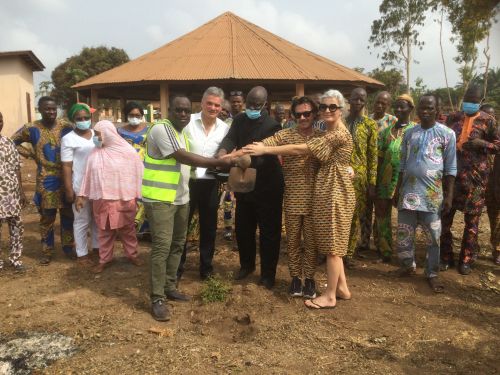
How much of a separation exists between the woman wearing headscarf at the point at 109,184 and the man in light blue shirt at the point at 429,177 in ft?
9.22

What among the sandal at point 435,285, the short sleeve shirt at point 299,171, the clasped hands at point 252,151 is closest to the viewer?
the clasped hands at point 252,151

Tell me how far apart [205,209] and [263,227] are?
1.94 ft

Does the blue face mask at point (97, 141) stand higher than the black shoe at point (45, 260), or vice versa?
the blue face mask at point (97, 141)

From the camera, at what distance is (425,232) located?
4.17 m

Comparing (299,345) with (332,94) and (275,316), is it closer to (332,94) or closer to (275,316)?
(275,316)

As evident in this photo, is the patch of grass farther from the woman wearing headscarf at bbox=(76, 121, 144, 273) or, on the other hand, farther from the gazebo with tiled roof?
the gazebo with tiled roof

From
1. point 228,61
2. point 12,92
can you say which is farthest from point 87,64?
point 228,61

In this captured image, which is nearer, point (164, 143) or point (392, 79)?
point (164, 143)

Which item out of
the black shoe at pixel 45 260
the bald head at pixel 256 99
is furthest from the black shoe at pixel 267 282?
the black shoe at pixel 45 260

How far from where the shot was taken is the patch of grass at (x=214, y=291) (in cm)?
371

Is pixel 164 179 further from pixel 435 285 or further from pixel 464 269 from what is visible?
pixel 464 269

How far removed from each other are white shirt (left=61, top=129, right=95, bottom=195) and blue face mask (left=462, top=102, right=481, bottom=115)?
13.0 ft

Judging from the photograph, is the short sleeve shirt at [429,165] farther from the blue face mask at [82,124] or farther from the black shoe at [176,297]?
the blue face mask at [82,124]

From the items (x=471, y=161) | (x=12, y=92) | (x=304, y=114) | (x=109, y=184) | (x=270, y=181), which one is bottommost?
(x=109, y=184)
